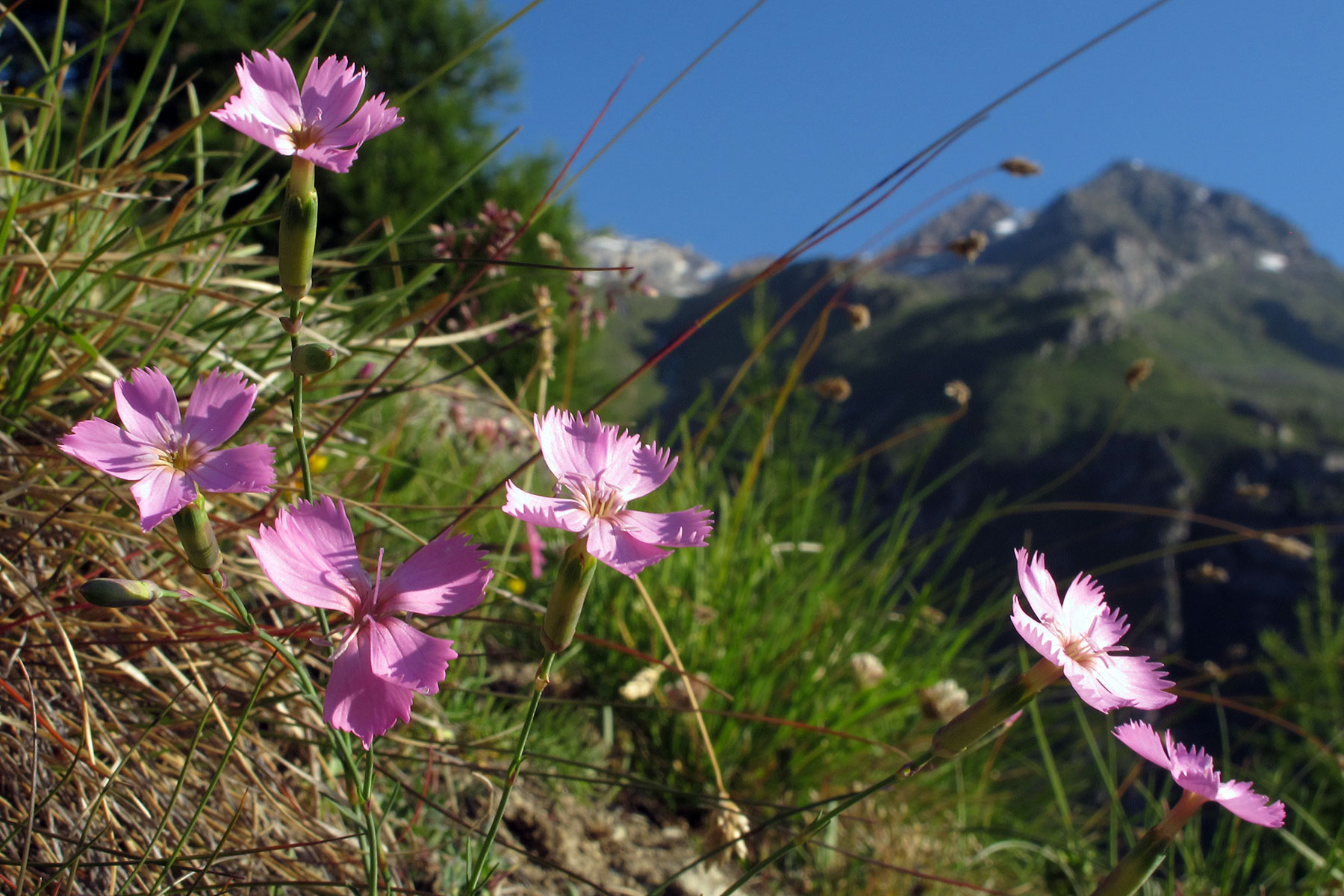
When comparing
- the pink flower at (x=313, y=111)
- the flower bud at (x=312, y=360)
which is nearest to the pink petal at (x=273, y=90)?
the pink flower at (x=313, y=111)

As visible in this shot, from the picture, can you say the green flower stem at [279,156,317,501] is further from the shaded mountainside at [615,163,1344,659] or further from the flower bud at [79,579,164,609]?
the shaded mountainside at [615,163,1344,659]

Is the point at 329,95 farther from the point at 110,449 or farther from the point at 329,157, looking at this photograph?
the point at 110,449

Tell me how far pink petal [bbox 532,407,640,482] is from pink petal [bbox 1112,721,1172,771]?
0.41 meters

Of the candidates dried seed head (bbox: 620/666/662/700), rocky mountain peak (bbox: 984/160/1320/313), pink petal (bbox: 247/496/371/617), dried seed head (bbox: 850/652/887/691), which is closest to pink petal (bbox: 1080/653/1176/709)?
pink petal (bbox: 247/496/371/617)

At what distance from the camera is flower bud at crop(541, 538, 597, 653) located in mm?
564

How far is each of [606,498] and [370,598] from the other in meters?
0.18

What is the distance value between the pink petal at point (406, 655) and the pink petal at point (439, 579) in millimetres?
14

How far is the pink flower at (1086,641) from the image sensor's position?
22.4 inches

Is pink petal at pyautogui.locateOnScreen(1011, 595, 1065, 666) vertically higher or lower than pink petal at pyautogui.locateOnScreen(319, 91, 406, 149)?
lower

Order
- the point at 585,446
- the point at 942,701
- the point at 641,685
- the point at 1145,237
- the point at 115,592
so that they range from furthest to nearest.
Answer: the point at 1145,237
the point at 942,701
the point at 641,685
the point at 585,446
the point at 115,592

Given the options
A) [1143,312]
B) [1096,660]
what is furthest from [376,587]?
[1143,312]

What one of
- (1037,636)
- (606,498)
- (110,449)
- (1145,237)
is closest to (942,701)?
(1037,636)

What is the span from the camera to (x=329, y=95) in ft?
2.08

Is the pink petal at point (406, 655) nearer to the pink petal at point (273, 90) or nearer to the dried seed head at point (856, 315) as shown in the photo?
the pink petal at point (273, 90)
